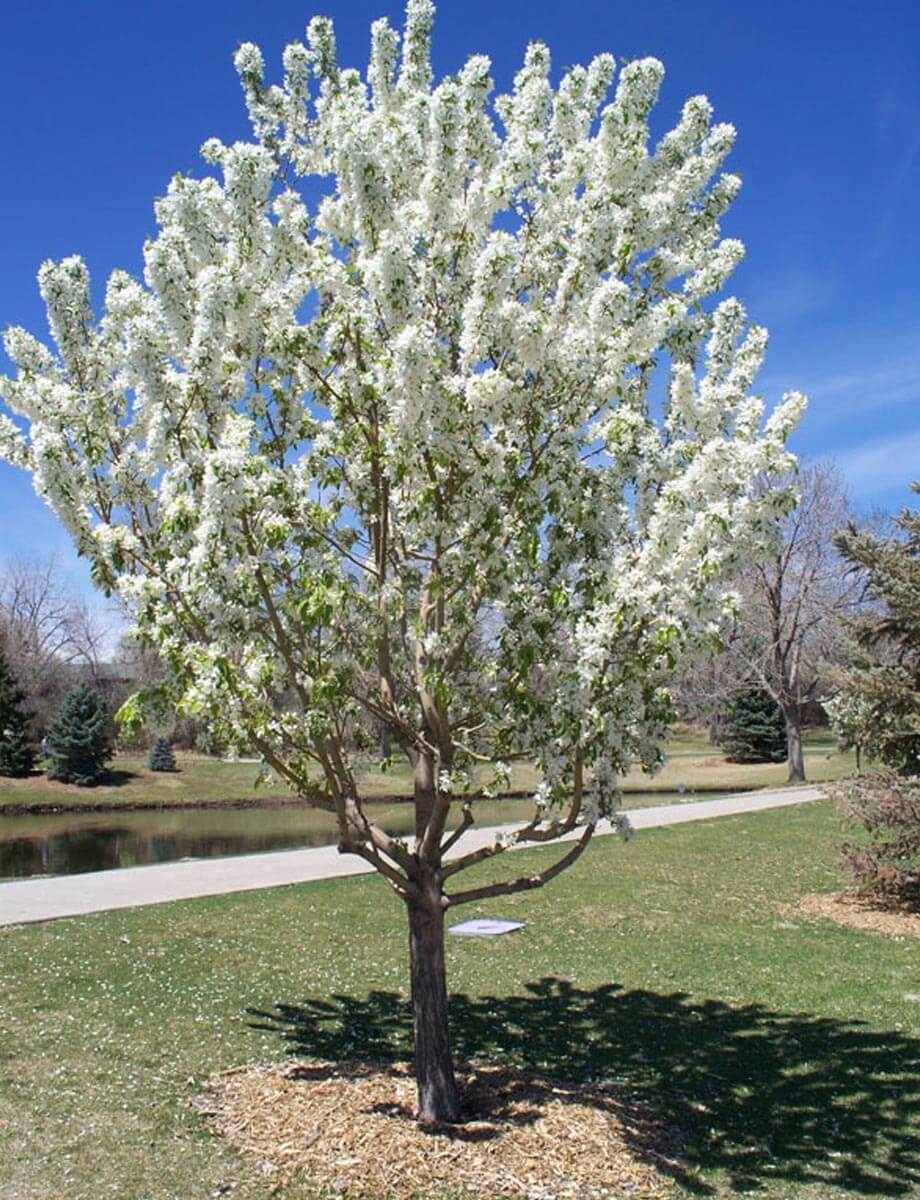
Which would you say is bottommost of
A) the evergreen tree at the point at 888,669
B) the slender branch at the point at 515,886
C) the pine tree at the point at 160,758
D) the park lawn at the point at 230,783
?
the park lawn at the point at 230,783

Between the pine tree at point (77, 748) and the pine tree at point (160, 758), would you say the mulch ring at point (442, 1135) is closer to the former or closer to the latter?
the pine tree at point (77, 748)

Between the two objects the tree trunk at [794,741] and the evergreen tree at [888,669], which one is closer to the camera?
the evergreen tree at [888,669]

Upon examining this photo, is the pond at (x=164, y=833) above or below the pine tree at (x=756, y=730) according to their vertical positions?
below

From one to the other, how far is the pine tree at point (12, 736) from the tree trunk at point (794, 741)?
3013 centimetres

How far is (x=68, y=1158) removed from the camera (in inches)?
219

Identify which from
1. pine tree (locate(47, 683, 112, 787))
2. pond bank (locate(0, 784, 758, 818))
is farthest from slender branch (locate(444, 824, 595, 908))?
pine tree (locate(47, 683, 112, 787))

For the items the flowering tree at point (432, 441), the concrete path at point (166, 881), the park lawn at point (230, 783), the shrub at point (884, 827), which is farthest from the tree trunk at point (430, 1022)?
the park lawn at point (230, 783)

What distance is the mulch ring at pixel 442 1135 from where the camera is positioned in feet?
17.7

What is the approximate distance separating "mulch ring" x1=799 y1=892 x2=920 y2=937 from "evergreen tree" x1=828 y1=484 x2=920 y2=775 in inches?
67.8

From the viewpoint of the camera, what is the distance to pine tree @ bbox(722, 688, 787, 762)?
46.1 metres

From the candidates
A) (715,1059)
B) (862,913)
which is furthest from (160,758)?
(715,1059)

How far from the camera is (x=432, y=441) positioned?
5.17 meters

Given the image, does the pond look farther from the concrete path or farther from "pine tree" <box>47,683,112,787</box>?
"pine tree" <box>47,683,112,787</box>

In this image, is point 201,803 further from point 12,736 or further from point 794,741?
point 794,741
